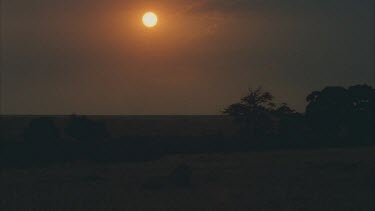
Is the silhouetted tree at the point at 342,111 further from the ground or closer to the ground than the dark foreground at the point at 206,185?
further from the ground

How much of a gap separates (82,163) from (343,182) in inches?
712

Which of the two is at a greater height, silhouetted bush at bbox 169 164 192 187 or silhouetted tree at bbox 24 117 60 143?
silhouetted tree at bbox 24 117 60 143

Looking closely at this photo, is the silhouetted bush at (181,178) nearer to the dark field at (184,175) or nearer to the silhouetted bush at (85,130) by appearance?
the dark field at (184,175)

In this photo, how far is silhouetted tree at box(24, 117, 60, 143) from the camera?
45312mm

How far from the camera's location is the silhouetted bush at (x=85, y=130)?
4969 cm

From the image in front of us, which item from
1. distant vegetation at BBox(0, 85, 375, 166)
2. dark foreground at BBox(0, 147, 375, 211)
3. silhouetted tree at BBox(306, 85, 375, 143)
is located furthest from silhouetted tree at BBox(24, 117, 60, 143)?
silhouetted tree at BBox(306, 85, 375, 143)

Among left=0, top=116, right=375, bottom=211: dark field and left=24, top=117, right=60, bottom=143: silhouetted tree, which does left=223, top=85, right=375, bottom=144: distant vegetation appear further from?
left=24, top=117, right=60, bottom=143: silhouetted tree

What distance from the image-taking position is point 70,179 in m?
32.3

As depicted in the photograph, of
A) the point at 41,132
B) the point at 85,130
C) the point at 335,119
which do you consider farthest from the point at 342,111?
the point at 41,132

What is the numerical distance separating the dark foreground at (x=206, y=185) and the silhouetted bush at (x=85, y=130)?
8.64m

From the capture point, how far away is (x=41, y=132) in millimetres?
46094

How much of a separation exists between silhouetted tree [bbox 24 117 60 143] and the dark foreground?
5.49 meters

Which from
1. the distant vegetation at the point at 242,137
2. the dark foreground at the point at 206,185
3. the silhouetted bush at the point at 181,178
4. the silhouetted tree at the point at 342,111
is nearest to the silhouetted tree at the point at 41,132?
the distant vegetation at the point at 242,137

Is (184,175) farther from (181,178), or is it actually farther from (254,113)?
(254,113)
